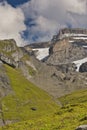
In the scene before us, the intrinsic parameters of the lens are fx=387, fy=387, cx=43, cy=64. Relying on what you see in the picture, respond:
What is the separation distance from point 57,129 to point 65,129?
3204 mm

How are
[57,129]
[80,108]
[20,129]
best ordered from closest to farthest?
1. [57,129]
2. [20,129]
3. [80,108]

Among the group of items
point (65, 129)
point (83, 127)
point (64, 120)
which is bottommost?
point (64, 120)

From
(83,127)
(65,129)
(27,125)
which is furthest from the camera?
(27,125)

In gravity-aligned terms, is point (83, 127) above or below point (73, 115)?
above

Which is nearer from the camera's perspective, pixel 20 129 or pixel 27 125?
pixel 20 129

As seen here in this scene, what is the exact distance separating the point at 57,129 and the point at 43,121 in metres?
10.5

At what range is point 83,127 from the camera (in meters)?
29.0

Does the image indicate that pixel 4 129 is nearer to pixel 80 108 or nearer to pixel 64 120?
pixel 64 120

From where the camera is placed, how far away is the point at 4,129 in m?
50.8

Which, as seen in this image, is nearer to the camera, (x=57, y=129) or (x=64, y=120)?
(x=57, y=129)

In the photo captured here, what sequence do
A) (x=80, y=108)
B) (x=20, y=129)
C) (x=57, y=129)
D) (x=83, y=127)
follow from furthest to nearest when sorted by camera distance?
(x=80, y=108)
(x=20, y=129)
(x=57, y=129)
(x=83, y=127)

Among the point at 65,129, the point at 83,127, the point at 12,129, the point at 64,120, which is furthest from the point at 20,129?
the point at 83,127

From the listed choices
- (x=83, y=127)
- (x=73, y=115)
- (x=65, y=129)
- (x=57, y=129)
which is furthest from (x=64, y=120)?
(x=83, y=127)

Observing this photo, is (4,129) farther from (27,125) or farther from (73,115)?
(73,115)
